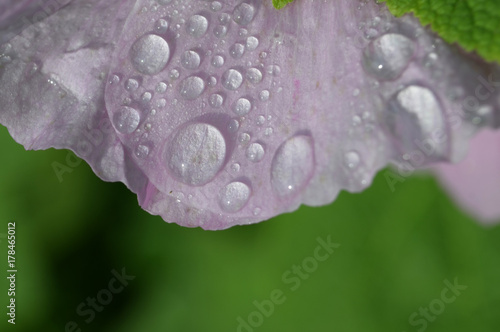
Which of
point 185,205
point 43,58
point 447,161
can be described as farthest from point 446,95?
point 43,58

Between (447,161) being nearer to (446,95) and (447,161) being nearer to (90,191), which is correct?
(446,95)

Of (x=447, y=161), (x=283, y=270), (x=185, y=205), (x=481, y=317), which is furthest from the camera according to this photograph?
(x=283, y=270)

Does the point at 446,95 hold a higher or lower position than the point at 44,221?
higher

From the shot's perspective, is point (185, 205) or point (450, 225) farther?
point (450, 225)

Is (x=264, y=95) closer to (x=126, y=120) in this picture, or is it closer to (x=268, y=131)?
(x=268, y=131)

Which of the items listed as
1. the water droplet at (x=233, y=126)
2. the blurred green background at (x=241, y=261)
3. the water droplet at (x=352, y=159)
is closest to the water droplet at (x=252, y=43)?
the water droplet at (x=233, y=126)
